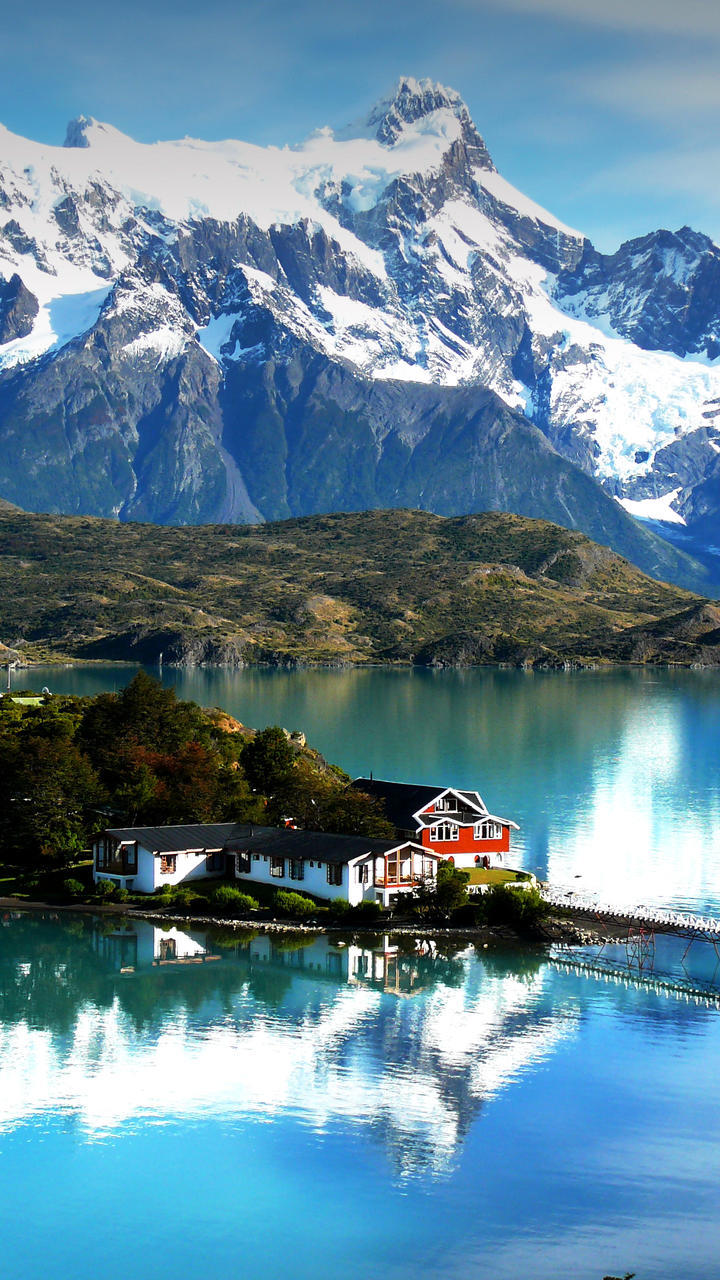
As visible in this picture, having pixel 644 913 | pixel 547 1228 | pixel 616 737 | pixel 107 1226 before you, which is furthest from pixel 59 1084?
pixel 616 737

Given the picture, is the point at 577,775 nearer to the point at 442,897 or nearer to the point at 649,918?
the point at 649,918

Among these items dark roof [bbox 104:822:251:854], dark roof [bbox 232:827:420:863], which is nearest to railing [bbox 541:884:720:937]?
dark roof [bbox 232:827:420:863]

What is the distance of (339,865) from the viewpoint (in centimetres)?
6806

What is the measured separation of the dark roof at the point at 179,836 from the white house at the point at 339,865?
6.63 feet

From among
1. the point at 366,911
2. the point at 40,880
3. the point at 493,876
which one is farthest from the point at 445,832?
the point at 40,880

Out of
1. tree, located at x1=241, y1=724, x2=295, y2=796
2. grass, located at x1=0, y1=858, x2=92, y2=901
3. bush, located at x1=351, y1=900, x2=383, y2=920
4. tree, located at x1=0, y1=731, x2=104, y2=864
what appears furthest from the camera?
tree, located at x1=241, y1=724, x2=295, y2=796

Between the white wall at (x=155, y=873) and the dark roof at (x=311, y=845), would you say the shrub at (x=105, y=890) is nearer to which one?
the white wall at (x=155, y=873)

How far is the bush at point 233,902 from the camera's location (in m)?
67.9

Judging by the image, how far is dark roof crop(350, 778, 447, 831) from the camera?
7750cm

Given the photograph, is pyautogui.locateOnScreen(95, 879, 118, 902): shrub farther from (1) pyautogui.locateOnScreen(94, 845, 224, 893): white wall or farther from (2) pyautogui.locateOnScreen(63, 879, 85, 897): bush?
(1) pyautogui.locateOnScreen(94, 845, 224, 893): white wall

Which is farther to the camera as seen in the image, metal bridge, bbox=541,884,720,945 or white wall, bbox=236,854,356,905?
white wall, bbox=236,854,356,905

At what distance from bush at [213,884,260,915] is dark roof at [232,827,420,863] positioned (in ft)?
10.4

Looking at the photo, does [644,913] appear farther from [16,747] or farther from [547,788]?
[547,788]

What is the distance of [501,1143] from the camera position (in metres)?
42.5
